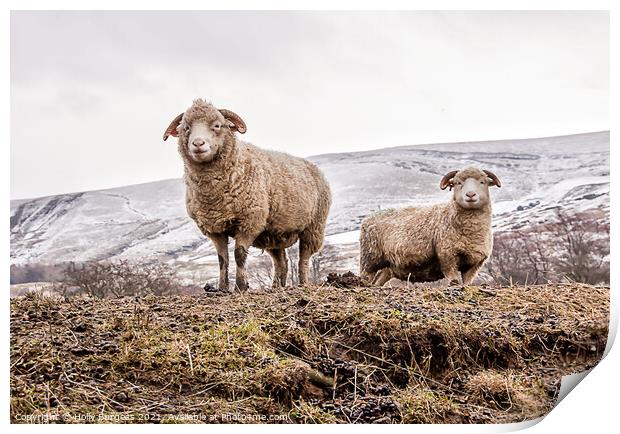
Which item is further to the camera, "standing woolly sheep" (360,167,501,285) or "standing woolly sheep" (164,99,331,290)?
"standing woolly sheep" (360,167,501,285)

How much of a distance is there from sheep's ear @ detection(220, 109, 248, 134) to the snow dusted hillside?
31.9 inches

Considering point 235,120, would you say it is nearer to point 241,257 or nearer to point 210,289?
point 241,257

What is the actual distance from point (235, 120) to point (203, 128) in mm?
284

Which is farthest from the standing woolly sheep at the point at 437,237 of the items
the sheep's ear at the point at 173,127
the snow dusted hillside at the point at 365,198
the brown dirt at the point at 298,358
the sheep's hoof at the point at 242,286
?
the sheep's ear at the point at 173,127

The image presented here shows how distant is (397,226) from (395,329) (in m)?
3.83

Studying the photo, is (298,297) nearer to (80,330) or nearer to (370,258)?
(80,330)

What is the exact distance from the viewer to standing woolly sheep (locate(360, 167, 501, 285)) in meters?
8.78

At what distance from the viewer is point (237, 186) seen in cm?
832

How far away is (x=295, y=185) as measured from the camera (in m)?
9.26

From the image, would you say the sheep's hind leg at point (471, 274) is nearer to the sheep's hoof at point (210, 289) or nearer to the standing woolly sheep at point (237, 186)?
the standing woolly sheep at point (237, 186)

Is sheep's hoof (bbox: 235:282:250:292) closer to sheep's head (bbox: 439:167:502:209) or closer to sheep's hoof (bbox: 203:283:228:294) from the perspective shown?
sheep's hoof (bbox: 203:283:228:294)

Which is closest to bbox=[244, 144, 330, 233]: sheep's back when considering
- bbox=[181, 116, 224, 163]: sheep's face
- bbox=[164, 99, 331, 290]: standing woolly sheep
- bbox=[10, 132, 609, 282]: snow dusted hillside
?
bbox=[164, 99, 331, 290]: standing woolly sheep

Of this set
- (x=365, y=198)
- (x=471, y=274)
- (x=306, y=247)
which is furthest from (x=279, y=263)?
(x=471, y=274)

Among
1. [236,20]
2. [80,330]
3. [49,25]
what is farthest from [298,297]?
[49,25]
